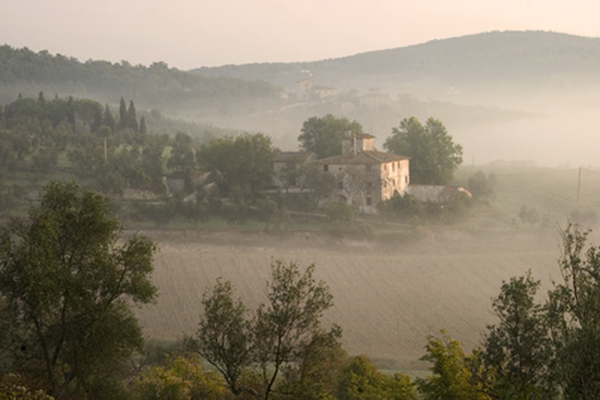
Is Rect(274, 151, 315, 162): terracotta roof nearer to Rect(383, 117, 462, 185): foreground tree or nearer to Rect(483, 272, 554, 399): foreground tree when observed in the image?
Rect(383, 117, 462, 185): foreground tree

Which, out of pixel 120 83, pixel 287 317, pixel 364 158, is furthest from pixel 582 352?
pixel 120 83

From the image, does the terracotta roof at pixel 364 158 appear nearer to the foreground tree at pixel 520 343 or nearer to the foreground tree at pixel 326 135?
the foreground tree at pixel 326 135

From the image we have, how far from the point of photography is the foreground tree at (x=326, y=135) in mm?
64312

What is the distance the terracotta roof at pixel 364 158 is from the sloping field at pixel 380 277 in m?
7.54

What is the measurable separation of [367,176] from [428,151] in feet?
26.4

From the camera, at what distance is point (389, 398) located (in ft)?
57.9

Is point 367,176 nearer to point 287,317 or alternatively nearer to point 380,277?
point 380,277

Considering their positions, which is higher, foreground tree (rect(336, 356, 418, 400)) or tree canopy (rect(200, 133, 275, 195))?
tree canopy (rect(200, 133, 275, 195))

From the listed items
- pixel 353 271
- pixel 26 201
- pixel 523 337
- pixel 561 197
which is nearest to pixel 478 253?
pixel 353 271

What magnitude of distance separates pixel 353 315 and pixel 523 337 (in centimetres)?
2304

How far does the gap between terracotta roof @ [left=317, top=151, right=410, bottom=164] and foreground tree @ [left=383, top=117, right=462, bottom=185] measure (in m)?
2.77

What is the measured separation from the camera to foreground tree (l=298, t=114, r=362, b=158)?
64.3 metres

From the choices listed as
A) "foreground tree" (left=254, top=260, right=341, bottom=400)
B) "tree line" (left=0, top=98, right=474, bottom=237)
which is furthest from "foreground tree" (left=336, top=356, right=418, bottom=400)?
"tree line" (left=0, top=98, right=474, bottom=237)

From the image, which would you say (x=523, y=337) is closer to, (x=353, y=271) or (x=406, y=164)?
(x=353, y=271)
